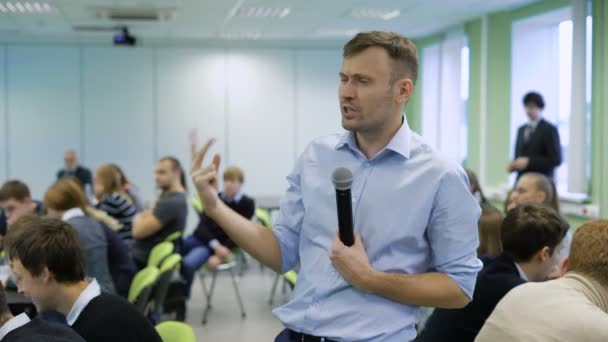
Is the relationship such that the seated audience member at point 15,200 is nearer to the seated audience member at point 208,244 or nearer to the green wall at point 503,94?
the seated audience member at point 208,244

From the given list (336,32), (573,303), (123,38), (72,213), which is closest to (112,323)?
(573,303)

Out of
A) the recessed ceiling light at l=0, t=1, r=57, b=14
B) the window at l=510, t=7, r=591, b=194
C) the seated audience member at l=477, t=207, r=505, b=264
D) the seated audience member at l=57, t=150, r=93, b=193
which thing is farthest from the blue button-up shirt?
the seated audience member at l=57, t=150, r=93, b=193

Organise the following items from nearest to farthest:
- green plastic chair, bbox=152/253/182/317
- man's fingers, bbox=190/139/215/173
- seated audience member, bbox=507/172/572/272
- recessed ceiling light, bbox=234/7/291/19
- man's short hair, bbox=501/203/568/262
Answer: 1. man's fingers, bbox=190/139/215/173
2. man's short hair, bbox=501/203/568/262
3. seated audience member, bbox=507/172/572/272
4. green plastic chair, bbox=152/253/182/317
5. recessed ceiling light, bbox=234/7/291/19

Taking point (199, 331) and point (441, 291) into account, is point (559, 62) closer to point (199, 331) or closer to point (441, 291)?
point (199, 331)

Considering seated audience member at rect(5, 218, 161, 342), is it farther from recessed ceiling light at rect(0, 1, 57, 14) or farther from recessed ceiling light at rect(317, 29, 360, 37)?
recessed ceiling light at rect(317, 29, 360, 37)

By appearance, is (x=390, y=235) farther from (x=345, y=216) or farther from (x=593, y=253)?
(x=593, y=253)

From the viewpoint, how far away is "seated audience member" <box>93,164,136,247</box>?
221 inches

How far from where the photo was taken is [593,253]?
6.39 feet

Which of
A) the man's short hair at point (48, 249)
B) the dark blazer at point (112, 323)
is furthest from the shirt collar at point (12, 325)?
the man's short hair at point (48, 249)

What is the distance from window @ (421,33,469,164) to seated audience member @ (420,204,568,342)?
687 centimetres

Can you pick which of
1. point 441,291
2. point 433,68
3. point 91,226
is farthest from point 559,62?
point 441,291

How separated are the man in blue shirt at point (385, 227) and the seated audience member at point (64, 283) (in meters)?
0.87

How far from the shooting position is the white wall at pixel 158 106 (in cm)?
1110

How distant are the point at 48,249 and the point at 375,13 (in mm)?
6905
